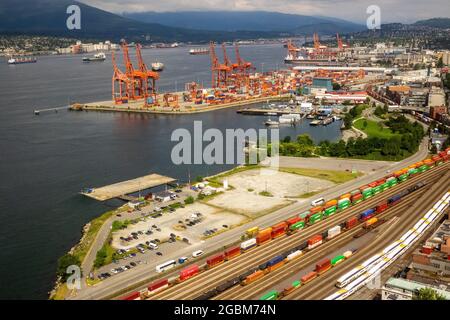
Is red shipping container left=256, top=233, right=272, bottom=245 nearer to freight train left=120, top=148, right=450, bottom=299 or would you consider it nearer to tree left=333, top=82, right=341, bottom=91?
freight train left=120, top=148, right=450, bottom=299

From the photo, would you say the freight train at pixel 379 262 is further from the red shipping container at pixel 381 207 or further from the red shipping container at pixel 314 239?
the red shipping container at pixel 314 239

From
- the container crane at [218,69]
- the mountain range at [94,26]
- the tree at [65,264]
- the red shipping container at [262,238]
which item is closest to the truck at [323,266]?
the red shipping container at [262,238]

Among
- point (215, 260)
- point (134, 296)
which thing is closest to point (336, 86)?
point (215, 260)

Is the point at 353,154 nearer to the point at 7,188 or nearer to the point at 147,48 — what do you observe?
the point at 7,188

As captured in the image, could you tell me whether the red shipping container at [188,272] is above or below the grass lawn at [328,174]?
below

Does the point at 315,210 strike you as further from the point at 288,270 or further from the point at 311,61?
the point at 311,61
